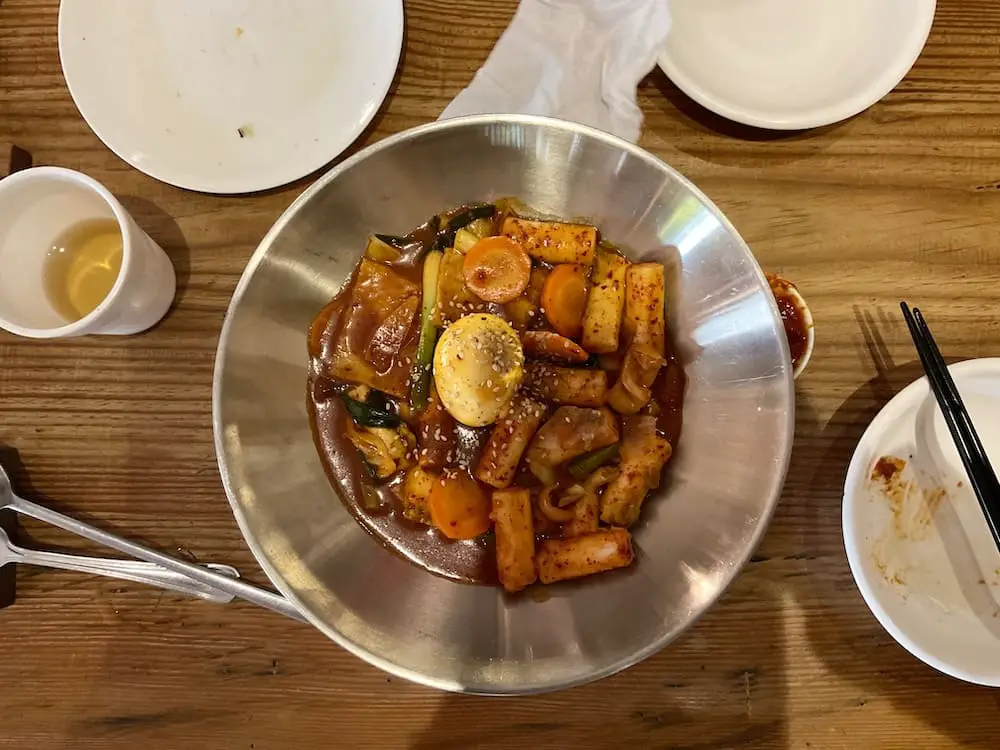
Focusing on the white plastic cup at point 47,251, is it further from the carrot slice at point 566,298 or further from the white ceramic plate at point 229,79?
the carrot slice at point 566,298

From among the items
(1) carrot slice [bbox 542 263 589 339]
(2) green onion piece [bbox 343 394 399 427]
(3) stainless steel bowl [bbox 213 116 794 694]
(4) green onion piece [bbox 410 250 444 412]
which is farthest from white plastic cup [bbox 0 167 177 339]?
(1) carrot slice [bbox 542 263 589 339]

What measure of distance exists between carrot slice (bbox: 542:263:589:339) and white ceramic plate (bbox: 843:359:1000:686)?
665 millimetres

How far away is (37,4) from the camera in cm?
176

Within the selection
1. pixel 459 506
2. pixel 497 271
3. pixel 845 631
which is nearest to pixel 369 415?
pixel 459 506

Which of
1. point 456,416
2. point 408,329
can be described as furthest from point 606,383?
point 408,329

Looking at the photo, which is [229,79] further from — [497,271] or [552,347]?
[552,347]

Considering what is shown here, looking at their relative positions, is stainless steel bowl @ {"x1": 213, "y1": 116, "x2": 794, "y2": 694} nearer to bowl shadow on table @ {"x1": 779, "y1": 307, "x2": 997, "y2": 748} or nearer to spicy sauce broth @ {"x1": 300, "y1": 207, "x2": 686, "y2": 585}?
spicy sauce broth @ {"x1": 300, "y1": 207, "x2": 686, "y2": 585}

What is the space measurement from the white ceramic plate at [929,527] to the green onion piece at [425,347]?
936 millimetres

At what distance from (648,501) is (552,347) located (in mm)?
406

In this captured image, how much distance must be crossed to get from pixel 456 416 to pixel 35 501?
1041mm

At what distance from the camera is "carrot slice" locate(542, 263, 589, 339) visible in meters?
1.54

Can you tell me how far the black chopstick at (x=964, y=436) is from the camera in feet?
4.79

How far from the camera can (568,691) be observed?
63.1 inches

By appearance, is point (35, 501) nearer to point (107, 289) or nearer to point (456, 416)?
point (107, 289)
